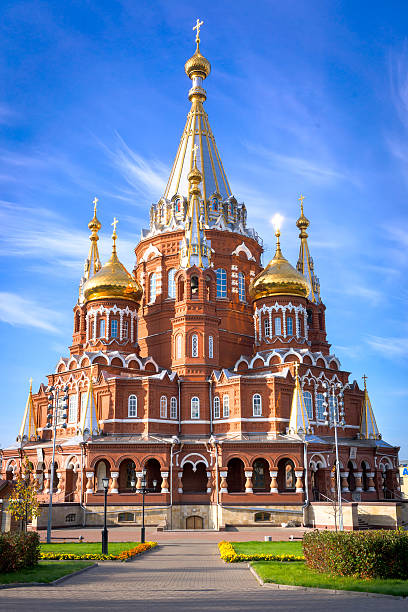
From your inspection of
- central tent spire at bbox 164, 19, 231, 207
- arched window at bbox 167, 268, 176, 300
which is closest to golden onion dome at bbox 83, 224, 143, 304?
arched window at bbox 167, 268, 176, 300

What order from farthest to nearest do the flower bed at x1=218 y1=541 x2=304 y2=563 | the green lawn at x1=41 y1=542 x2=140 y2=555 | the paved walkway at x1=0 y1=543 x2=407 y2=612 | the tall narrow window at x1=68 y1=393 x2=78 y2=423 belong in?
the tall narrow window at x1=68 y1=393 x2=78 y2=423, the green lawn at x1=41 y1=542 x2=140 y2=555, the flower bed at x1=218 y1=541 x2=304 y2=563, the paved walkway at x1=0 y1=543 x2=407 y2=612

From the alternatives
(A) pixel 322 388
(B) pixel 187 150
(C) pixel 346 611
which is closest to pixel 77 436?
(A) pixel 322 388

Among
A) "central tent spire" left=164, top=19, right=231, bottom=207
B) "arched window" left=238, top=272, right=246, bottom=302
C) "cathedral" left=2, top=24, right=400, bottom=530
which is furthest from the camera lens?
"central tent spire" left=164, top=19, right=231, bottom=207

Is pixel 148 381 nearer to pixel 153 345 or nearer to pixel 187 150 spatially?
pixel 153 345

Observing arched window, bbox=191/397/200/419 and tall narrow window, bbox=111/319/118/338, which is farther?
tall narrow window, bbox=111/319/118/338

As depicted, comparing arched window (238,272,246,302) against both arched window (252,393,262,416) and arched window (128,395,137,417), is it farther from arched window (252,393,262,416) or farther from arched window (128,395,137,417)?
arched window (128,395,137,417)

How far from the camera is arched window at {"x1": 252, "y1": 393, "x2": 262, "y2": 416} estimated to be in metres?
35.8

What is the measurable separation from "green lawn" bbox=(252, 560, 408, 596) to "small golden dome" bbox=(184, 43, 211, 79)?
41.2 metres

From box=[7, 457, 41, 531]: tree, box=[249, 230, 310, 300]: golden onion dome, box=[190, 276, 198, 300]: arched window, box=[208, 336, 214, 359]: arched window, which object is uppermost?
box=[249, 230, 310, 300]: golden onion dome

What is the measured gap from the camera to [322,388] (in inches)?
1535

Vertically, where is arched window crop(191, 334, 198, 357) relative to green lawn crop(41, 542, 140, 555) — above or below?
above

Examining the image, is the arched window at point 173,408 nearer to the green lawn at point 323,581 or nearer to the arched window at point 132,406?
the arched window at point 132,406

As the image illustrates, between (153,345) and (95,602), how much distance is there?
103 feet

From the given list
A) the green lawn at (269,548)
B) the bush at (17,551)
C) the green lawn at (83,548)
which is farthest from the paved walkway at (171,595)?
the green lawn at (83,548)
